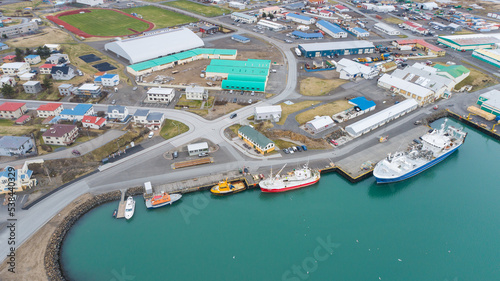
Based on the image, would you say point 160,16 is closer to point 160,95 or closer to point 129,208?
point 160,95

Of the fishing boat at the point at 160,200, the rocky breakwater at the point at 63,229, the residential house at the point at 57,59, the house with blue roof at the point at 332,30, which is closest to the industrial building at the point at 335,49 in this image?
the house with blue roof at the point at 332,30

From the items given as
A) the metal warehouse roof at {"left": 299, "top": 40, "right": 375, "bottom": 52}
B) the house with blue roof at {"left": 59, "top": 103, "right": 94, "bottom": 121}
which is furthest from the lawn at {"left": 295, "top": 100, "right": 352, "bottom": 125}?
the house with blue roof at {"left": 59, "top": 103, "right": 94, "bottom": 121}

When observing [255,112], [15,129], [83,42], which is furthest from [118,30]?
[255,112]

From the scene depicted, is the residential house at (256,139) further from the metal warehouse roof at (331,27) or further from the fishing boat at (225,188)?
the metal warehouse roof at (331,27)

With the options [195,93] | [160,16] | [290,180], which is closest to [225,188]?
[290,180]

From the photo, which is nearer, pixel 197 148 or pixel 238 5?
pixel 197 148

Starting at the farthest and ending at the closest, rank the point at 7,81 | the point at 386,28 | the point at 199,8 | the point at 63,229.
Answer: the point at 199,8
the point at 386,28
the point at 7,81
the point at 63,229

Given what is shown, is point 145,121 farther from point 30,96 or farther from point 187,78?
point 30,96
